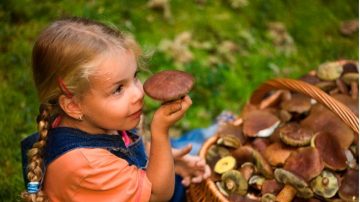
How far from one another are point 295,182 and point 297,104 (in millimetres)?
582

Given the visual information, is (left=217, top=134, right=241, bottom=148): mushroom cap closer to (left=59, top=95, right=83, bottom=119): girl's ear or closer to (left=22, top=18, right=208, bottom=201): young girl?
(left=22, top=18, right=208, bottom=201): young girl

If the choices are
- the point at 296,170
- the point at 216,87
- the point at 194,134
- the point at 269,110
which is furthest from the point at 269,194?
the point at 216,87

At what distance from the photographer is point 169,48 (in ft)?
12.4

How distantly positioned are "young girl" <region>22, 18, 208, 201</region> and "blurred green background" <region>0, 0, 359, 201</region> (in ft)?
3.36

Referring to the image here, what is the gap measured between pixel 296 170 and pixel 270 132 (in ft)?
1.12

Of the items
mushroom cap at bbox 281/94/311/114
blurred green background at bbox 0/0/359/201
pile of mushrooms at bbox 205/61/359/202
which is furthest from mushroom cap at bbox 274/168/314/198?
blurred green background at bbox 0/0/359/201

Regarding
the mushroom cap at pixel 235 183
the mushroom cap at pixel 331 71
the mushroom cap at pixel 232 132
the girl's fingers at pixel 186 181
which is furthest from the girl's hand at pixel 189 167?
the mushroom cap at pixel 331 71

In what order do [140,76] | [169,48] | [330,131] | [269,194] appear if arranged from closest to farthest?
1. [269,194]
2. [330,131]
3. [140,76]
4. [169,48]

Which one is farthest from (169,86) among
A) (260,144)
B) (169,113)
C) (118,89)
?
(260,144)

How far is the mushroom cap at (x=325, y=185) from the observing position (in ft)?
7.06

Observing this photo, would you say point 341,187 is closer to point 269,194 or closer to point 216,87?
point 269,194

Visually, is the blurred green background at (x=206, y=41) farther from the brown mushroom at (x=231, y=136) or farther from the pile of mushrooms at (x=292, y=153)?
the pile of mushrooms at (x=292, y=153)

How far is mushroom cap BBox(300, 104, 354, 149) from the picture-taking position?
2336 millimetres

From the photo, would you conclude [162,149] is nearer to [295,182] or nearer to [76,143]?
[76,143]
